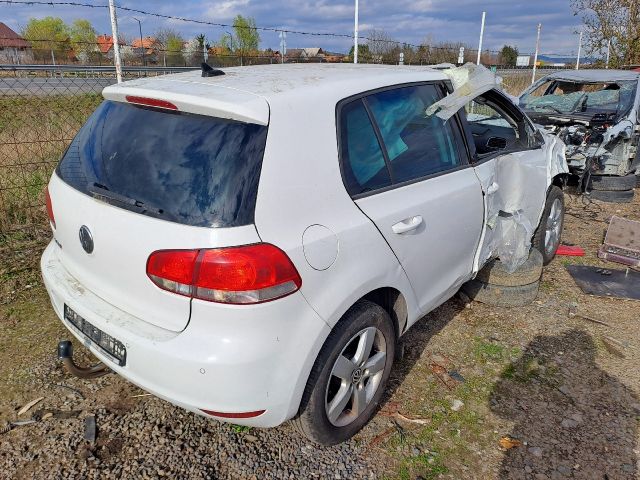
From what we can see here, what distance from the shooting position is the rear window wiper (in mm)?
1930

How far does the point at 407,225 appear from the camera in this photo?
2412 millimetres

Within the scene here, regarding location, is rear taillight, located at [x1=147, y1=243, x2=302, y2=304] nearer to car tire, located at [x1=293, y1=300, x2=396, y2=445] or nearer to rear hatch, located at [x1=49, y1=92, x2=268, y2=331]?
rear hatch, located at [x1=49, y1=92, x2=268, y2=331]

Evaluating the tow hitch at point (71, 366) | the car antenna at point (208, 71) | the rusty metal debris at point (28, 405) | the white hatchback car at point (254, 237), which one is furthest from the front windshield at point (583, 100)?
the rusty metal debris at point (28, 405)

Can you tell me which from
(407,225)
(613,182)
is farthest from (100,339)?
(613,182)

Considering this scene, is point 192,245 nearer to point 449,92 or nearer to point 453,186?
point 453,186

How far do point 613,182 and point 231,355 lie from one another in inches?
278

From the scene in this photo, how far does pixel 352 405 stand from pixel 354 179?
1.18 metres

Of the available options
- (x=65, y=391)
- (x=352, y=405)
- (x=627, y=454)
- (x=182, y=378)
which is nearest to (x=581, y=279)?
(x=627, y=454)

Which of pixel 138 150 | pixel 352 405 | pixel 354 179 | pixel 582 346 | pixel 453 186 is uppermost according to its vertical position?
pixel 138 150

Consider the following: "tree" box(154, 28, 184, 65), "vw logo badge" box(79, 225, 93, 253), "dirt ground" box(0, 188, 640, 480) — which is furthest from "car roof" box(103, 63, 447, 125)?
"tree" box(154, 28, 184, 65)

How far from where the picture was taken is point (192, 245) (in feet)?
5.93

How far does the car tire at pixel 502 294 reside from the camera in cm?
392

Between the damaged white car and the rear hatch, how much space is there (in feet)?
20.6

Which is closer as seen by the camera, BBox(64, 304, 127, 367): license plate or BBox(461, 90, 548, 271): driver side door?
BBox(64, 304, 127, 367): license plate
